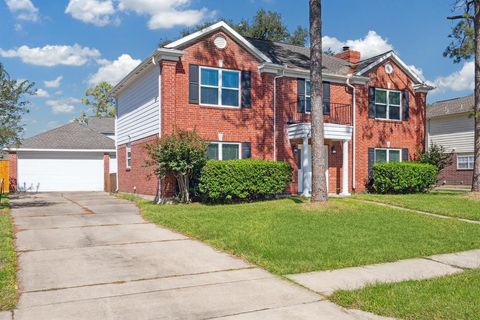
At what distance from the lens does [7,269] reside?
21.1 feet

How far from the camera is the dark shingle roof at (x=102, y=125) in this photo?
40.1 m

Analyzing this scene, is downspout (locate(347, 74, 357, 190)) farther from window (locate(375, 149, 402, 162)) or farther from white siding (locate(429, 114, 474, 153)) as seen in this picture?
white siding (locate(429, 114, 474, 153))

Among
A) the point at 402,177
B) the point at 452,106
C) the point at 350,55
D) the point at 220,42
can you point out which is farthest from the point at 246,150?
the point at 452,106

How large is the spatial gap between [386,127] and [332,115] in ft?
11.2

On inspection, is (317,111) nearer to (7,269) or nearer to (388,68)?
(7,269)

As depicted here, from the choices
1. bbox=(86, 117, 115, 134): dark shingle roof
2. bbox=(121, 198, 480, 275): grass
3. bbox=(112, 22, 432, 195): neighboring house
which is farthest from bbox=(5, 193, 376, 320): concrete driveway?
bbox=(86, 117, 115, 134): dark shingle roof

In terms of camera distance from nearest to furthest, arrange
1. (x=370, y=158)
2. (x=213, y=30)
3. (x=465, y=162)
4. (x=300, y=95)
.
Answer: (x=213, y=30), (x=300, y=95), (x=370, y=158), (x=465, y=162)

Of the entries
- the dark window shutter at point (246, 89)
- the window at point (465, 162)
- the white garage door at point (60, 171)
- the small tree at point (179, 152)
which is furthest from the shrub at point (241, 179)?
the window at point (465, 162)

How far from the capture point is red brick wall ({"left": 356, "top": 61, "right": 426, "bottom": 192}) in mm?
20703

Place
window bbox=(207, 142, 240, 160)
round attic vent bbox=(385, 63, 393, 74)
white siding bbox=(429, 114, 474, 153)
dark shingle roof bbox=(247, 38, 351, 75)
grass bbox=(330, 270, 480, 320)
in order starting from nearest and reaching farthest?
grass bbox=(330, 270, 480, 320) < window bbox=(207, 142, 240, 160) < dark shingle roof bbox=(247, 38, 351, 75) < round attic vent bbox=(385, 63, 393, 74) < white siding bbox=(429, 114, 474, 153)

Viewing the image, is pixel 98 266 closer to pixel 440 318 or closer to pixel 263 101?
pixel 440 318

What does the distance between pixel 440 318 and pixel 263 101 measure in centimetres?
1424

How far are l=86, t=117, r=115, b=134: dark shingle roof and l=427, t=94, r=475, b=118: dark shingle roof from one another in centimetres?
2770

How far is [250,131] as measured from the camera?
17844 millimetres
